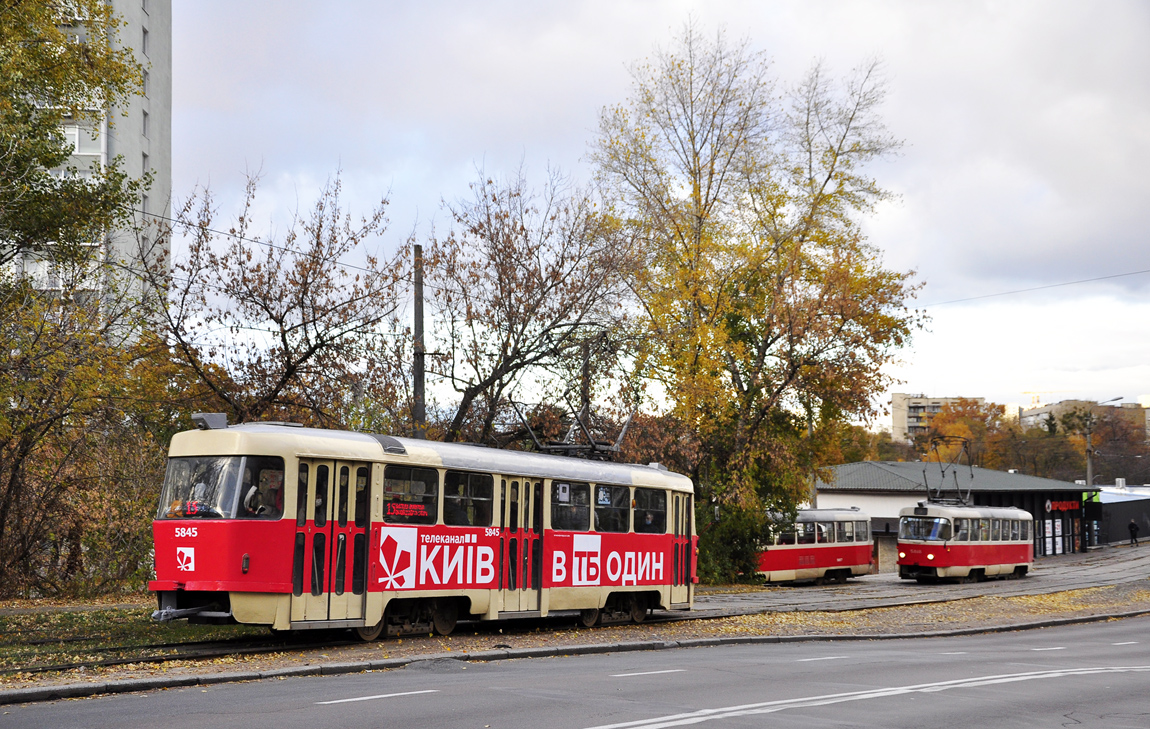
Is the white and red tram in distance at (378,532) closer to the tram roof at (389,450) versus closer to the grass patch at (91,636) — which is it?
the tram roof at (389,450)

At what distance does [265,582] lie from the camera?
1420 cm

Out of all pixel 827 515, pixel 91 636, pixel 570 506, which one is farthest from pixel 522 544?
pixel 827 515

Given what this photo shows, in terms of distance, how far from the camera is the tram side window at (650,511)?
21234 millimetres

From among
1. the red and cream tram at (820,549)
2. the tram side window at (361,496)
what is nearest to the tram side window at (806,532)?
the red and cream tram at (820,549)

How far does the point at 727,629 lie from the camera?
2011 centimetres

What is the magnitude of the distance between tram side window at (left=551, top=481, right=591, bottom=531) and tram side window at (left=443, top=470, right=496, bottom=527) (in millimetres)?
1645

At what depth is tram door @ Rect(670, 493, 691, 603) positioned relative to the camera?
72.8ft

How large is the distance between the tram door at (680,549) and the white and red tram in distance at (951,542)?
21.4m

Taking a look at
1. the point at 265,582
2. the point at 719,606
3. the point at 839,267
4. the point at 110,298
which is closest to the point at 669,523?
the point at 719,606

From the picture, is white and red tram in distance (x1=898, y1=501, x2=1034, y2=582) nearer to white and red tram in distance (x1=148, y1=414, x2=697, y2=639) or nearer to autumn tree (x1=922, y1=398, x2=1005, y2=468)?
white and red tram in distance (x1=148, y1=414, x2=697, y2=639)

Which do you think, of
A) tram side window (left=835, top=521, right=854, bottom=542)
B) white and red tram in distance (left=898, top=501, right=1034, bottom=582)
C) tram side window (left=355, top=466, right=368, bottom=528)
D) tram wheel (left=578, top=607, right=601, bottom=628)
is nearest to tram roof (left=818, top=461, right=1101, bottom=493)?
white and red tram in distance (left=898, top=501, right=1034, bottom=582)

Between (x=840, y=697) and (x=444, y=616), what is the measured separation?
7678mm

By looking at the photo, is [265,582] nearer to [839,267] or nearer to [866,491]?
[839,267]

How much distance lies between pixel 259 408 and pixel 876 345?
2099 cm
